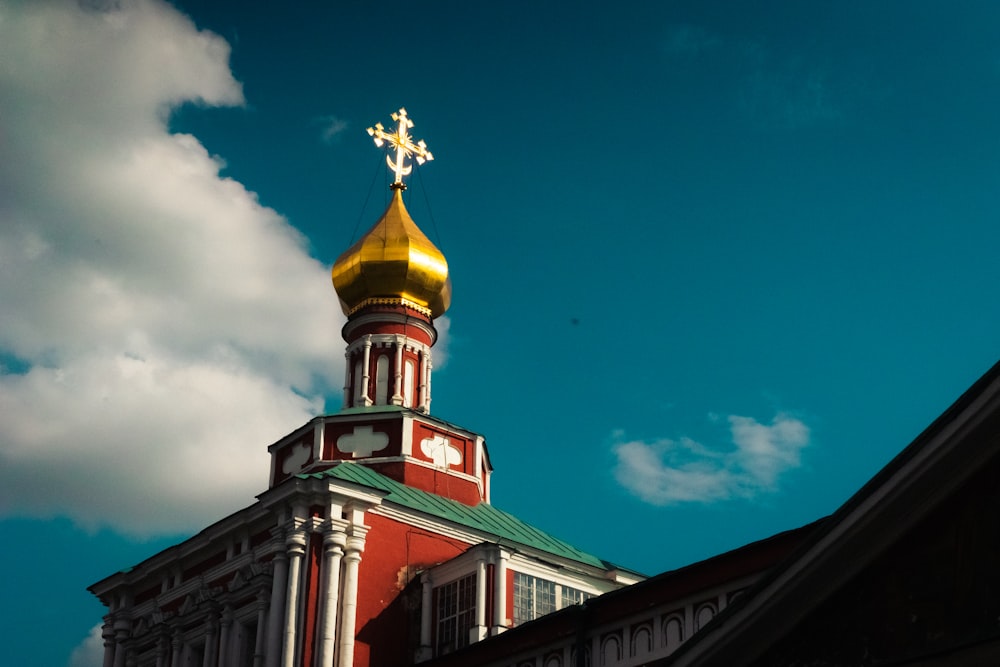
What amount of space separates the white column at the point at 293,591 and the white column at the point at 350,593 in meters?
0.73

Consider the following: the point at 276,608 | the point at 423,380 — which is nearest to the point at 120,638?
the point at 276,608

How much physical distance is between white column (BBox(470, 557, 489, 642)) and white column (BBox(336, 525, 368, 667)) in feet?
6.42

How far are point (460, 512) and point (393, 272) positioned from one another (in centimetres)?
677

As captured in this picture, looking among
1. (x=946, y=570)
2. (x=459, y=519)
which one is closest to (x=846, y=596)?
(x=946, y=570)

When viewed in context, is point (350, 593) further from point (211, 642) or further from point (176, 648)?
point (176, 648)

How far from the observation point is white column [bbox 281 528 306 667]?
66.9 ft

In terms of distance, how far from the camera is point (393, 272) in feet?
94.2

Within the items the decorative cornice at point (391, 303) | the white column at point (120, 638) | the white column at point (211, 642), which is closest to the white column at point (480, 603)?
the white column at point (211, 642)

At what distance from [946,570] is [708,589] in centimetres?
908

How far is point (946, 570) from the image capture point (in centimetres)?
644

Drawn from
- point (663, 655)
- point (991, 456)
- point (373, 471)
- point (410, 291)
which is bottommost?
point (991, 456)

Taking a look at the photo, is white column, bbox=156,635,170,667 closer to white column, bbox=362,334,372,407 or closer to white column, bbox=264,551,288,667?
white column, bbox=264,551,288,667

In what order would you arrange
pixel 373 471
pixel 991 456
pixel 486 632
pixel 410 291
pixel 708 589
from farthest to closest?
pixel 410 291
pixel 373 471
pixel 486 632
pixel 708 589
pixel 991 456

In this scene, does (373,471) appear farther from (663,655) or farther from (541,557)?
(663,655)
